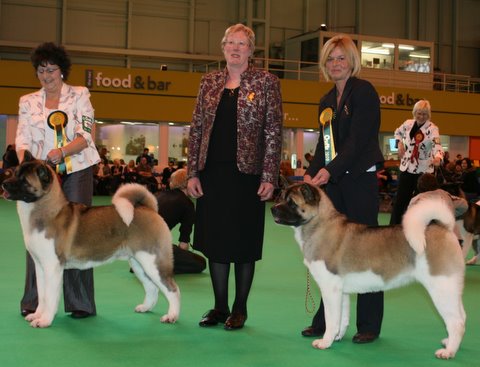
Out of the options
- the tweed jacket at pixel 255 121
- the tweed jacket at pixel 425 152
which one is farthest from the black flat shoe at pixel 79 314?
the tweed jacket at pixel 425 152

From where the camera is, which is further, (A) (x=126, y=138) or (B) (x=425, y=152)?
(A) (x=126, y=138)

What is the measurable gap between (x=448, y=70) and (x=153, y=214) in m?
26.4

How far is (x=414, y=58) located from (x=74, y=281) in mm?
23636

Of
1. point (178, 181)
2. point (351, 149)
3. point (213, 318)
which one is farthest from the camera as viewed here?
point (178, 181)

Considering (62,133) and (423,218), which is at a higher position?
(62,133)

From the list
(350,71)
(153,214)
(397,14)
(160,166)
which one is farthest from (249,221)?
(397,14)

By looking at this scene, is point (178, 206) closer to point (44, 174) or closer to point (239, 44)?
point (44, 174)

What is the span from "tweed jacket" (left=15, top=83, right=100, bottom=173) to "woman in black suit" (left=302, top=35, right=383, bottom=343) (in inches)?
68.1

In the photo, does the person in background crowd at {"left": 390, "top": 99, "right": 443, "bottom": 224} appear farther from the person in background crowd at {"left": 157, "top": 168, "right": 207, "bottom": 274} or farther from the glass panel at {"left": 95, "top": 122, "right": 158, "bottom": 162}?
the glass panel at {"left": 95, "top": 122, "right": 158, "bottom": 162}

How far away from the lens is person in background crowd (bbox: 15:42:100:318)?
4.85 metres

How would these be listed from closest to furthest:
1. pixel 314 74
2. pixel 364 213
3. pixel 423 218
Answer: pixel 423 218, pixel 364 213, pixel 314 74

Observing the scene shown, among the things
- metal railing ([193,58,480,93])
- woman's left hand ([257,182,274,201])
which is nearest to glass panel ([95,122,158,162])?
metal railing ([193,58,480,93])

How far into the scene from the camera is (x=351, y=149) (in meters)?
4.28

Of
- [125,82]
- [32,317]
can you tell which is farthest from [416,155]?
[125,82]
